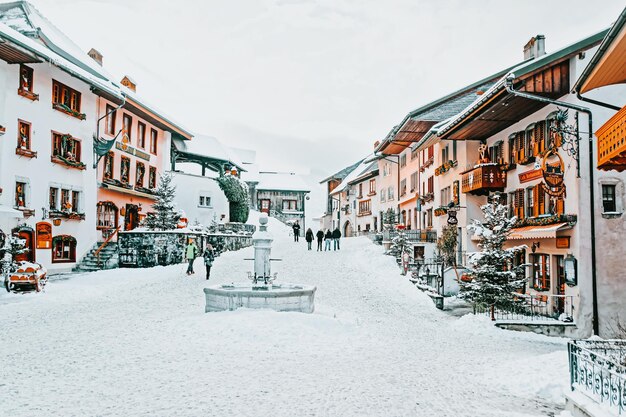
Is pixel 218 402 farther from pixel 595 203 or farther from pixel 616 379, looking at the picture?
pixel 595 203

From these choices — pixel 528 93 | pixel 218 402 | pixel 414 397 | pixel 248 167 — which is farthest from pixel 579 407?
pixel 248 167

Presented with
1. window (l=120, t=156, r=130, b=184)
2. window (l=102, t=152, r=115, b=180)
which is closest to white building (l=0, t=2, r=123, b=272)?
window (l=102, t=152, r=115, b=180)

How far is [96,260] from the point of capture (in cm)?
2861

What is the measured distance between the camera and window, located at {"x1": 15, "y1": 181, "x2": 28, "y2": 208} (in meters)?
23.9

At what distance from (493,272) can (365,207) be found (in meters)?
38.8

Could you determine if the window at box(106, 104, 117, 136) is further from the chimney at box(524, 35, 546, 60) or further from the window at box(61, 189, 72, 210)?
the chimney at box(524, 35, 546, 60)

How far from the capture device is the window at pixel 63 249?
88.1ft

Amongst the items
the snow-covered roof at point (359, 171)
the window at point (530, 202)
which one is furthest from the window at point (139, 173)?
the snow-covered roof at point (359, 171)

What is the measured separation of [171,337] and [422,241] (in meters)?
24.5

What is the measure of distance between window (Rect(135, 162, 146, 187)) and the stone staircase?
7800 mm

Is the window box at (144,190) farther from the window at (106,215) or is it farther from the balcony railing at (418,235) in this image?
the balcony railing at (418,235)

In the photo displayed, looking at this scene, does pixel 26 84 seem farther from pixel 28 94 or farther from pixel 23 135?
pixel 23 135

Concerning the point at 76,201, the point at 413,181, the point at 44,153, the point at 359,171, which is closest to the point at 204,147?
the point at 359,171

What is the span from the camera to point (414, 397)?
892cm
